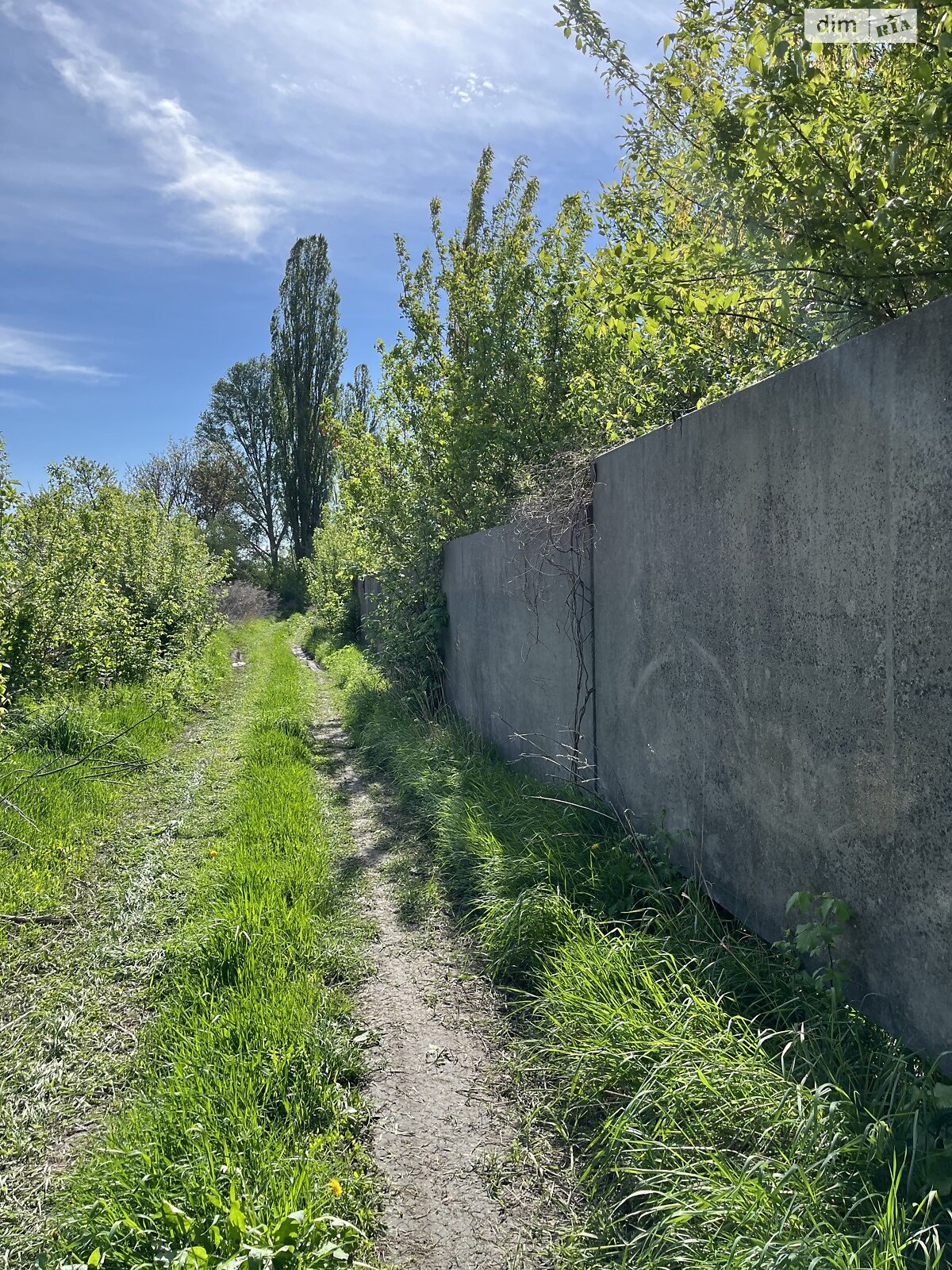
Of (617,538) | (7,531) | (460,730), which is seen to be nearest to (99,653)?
(7,531)

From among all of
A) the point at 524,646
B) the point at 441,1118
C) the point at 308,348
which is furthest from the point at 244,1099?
the point at 308,348

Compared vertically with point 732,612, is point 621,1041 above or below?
below

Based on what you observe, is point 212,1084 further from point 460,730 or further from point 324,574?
point 324,574

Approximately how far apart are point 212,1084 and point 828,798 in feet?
6.91

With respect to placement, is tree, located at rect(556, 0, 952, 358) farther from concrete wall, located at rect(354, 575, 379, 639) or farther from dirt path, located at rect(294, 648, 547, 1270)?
concrete wall, located at rect(354, 575, 379, 639)

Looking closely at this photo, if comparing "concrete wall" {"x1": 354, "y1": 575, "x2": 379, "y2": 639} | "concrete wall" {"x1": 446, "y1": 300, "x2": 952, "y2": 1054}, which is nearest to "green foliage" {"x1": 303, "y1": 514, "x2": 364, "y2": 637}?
"concrete wall" {"x1": 354, "y1": 575, "x2": 379, "y2": 639}

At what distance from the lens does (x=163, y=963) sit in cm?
356

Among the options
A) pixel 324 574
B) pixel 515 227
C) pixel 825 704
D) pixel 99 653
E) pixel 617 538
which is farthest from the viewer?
pixel 324 574

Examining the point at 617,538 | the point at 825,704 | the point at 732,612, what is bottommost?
the point at 825,704

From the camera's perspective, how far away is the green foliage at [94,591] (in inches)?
→ 312

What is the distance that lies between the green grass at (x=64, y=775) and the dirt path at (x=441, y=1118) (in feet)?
6.16

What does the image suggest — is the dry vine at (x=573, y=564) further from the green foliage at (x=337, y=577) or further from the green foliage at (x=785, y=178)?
the green foliage at (x=337, y=577)

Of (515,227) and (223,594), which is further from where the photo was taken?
(223,594)

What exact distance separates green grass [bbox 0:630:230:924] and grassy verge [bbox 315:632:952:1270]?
93.7 inches
